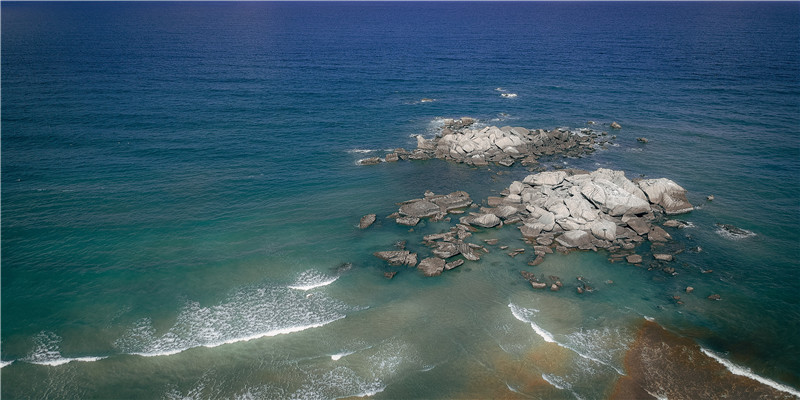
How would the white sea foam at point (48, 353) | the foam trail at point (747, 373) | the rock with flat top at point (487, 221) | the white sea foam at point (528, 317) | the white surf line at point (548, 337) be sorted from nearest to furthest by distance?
the foam trail at point (747, 373) → the white surf line at point (548, 337) → the white sea foam at point (48, 353) → the white sea foam at point (528, 317) → the rock with flat top at point (487, 221)

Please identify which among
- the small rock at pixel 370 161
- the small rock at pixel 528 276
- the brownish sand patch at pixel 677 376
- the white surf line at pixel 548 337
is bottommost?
the brownish sand patch at pixel 677 376

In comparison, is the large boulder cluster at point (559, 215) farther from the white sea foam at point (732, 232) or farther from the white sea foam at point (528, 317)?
the white sea foam at point (732, 232)

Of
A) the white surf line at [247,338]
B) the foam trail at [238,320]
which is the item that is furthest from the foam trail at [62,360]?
the white surf line at [247,338]

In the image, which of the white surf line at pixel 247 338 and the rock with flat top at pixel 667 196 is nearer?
the white surf line at pixel 247 338

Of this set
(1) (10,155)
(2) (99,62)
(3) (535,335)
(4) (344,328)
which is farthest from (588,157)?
(2) (99,62)

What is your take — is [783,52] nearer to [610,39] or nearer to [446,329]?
[610,39]

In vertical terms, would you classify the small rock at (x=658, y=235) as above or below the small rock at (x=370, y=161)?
below

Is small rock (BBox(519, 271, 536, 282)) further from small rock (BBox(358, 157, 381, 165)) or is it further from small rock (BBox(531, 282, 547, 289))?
small rock (BBox(358, 157, 381, 165))

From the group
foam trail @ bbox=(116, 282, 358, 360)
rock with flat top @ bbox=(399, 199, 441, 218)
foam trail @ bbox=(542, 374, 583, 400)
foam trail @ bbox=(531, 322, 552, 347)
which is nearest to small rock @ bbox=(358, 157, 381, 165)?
rock with flat top @ bbox=(399, 199, 441, 218)

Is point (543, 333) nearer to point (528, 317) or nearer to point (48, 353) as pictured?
point (528, 317)
